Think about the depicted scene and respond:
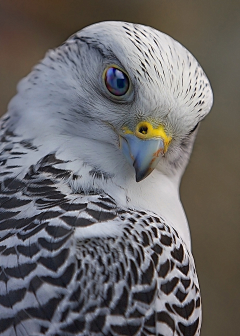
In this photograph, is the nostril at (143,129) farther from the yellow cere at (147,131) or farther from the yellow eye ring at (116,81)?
the yellow eye ring at (116,81)

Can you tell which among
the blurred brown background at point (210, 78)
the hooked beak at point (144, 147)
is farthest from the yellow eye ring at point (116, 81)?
the blurred brown background at point (210, 78)

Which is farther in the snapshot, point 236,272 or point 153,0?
point 153,0

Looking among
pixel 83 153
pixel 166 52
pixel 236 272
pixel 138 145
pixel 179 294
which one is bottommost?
pixel 236 272

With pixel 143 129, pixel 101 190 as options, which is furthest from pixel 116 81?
pixel 101 190

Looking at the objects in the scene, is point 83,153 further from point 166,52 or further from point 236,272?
point 236,272

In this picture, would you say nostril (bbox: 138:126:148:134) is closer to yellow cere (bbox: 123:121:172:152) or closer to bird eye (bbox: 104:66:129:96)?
yellow cere (bbox: 123:121:172:152)

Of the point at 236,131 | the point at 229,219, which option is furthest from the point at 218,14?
the point at 229,219

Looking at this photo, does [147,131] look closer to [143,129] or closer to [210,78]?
[143,129]
